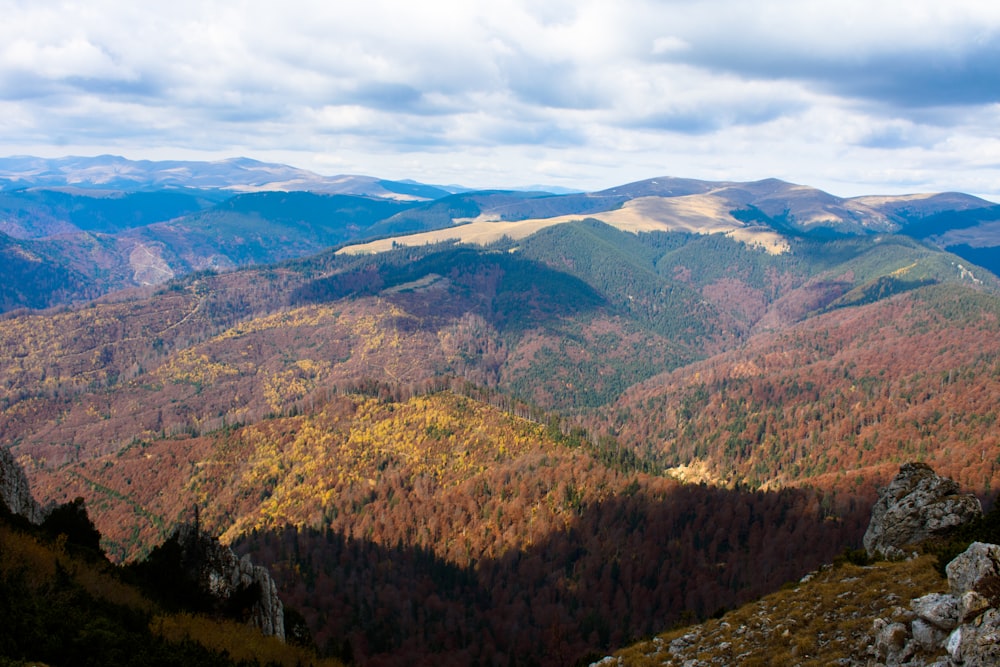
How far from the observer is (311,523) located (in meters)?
162

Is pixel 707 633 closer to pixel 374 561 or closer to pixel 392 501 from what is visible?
pixel 374 561

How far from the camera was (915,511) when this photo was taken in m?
62.8

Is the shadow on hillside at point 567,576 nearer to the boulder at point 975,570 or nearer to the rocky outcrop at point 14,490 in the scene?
the rocky outcrop at point 14,490

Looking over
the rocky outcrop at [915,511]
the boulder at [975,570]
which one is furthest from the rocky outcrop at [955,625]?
the rocky outcrop at [915,511]

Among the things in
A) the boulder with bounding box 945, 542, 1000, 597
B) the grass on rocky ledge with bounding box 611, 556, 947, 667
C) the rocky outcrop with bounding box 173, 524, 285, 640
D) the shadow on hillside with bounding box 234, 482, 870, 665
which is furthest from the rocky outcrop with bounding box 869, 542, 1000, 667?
the shadow on hillside with bounding box 234, 482, 870, 665

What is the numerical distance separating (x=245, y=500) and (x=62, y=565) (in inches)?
5746

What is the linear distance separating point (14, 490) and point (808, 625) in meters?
70.9

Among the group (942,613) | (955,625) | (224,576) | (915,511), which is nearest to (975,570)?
(942,613)

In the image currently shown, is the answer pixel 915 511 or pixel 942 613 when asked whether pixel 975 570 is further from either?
pixel 915 511

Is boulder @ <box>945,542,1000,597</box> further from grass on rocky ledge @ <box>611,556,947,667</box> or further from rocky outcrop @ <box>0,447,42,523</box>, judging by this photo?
rocky outcrop @ <box>0,447,42,523</box>

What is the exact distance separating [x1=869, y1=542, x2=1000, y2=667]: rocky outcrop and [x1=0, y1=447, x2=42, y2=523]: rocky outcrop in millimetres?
69964

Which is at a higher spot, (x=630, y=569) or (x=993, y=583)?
(x=993, y=583)

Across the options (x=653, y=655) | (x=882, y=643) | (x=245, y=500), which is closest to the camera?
(x=882, y=643)

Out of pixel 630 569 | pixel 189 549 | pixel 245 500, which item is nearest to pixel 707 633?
pixel 189 549
